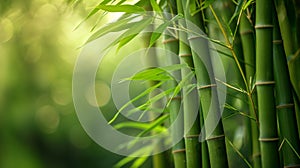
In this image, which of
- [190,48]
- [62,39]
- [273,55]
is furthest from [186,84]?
[62,39]

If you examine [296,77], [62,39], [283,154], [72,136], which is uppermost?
[62,39]

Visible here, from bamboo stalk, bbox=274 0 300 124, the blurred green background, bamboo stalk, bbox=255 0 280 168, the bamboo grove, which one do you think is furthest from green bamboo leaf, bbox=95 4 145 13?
the blurred green background

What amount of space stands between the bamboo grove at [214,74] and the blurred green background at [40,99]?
5.77ft

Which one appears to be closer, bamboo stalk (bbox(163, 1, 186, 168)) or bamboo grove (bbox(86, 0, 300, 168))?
bamboo grove (bbox(86, 0, 300, 168))

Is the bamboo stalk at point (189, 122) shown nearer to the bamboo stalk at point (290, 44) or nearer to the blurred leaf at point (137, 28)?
the blurred leaf at point (137, 28)

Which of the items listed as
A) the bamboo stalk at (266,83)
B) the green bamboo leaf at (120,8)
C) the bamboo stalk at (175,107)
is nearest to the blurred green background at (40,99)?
the bamboo stalk at (175,107)

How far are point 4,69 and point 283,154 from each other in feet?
8.23

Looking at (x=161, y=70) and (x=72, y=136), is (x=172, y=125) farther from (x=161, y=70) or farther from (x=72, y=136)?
(x=72, y=136)

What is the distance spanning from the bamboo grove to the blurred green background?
Result: 1.76 metres

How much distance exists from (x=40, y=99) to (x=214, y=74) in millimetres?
2496

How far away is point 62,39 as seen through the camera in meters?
2.96

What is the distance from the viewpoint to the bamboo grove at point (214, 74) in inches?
34.0

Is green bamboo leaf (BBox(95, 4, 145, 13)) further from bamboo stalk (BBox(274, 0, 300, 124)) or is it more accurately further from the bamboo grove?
bamboo stalk (BBox(274, 0, 300, 124))

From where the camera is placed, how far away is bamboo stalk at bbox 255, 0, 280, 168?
0.86 m
